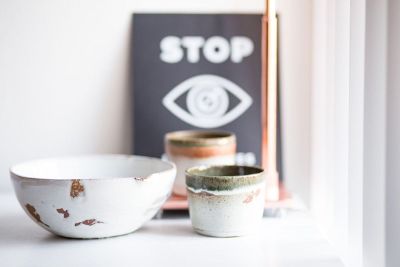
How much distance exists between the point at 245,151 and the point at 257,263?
0.42 metres

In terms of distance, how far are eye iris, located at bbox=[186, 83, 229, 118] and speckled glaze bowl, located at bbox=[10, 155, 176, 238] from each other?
0.29 metres

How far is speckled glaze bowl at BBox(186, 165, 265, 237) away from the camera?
802 millimetres

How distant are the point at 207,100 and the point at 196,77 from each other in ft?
0.15

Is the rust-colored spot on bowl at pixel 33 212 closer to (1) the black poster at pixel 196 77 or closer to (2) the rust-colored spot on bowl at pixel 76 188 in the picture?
(2) the rust-colored spot on bowl at pixel 76 188

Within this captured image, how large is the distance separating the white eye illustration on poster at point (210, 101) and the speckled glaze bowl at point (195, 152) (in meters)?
0.14

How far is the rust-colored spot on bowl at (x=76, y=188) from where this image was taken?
2.48 ft

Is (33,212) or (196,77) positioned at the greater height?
(196,77)

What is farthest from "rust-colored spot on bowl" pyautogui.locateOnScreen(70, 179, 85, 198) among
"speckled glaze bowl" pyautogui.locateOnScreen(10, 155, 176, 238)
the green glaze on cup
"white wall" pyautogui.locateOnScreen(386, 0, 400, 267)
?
"white wall" pyautogui.locateOnScreen(386, 0, 400, 267)

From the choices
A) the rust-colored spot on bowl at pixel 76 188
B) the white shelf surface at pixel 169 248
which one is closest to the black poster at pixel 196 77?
the white shelf surface at pixel 169 248

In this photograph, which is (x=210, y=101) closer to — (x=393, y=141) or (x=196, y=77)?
(x=196, y=77)

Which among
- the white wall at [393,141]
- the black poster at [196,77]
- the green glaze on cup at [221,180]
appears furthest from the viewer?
the black poster at [196,77]

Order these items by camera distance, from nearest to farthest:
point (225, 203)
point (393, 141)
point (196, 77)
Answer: point (393, 141) < point (225, 203) < point (196, 77)

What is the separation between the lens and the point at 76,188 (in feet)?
2.48

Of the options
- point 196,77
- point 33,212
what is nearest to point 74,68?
point 196,77
